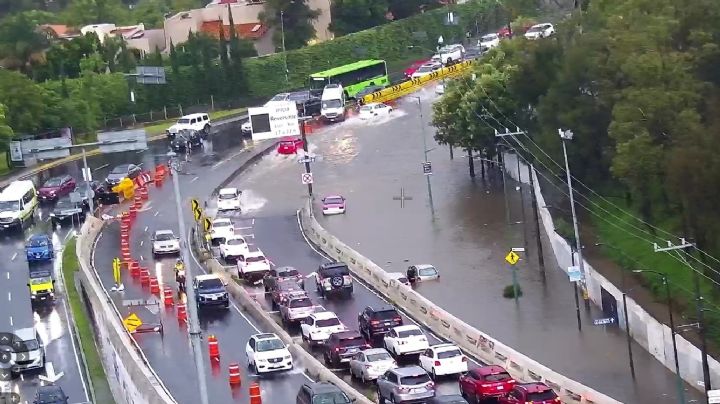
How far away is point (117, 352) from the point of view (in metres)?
55.0

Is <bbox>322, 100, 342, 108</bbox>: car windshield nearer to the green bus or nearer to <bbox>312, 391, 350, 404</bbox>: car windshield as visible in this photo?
the green bus

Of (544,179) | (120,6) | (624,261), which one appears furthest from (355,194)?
(120,6)

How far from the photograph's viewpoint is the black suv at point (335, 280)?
210 feet

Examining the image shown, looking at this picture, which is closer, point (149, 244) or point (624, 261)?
point (624, 261)

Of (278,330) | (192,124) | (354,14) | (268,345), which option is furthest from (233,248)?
(354,14)

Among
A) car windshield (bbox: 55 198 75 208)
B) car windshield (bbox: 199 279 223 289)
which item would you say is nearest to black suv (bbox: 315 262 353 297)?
car windshield (bbox: 199 279 223 289)

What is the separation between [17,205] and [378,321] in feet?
103

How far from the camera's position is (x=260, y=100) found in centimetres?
11731

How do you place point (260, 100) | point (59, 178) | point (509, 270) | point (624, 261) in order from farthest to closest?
point (260, 100), point (59, 178), point (509, 270), point (624, 261)

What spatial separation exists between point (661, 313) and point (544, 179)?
82.4 feet

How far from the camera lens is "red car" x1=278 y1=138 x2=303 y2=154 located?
3873 inches

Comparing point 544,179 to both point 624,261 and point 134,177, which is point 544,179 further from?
point 134,177

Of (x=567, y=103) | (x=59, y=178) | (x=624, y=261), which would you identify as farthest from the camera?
(x=59, y=178)

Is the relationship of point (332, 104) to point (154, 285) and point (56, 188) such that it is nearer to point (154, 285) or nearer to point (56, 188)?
point (56, 188)
